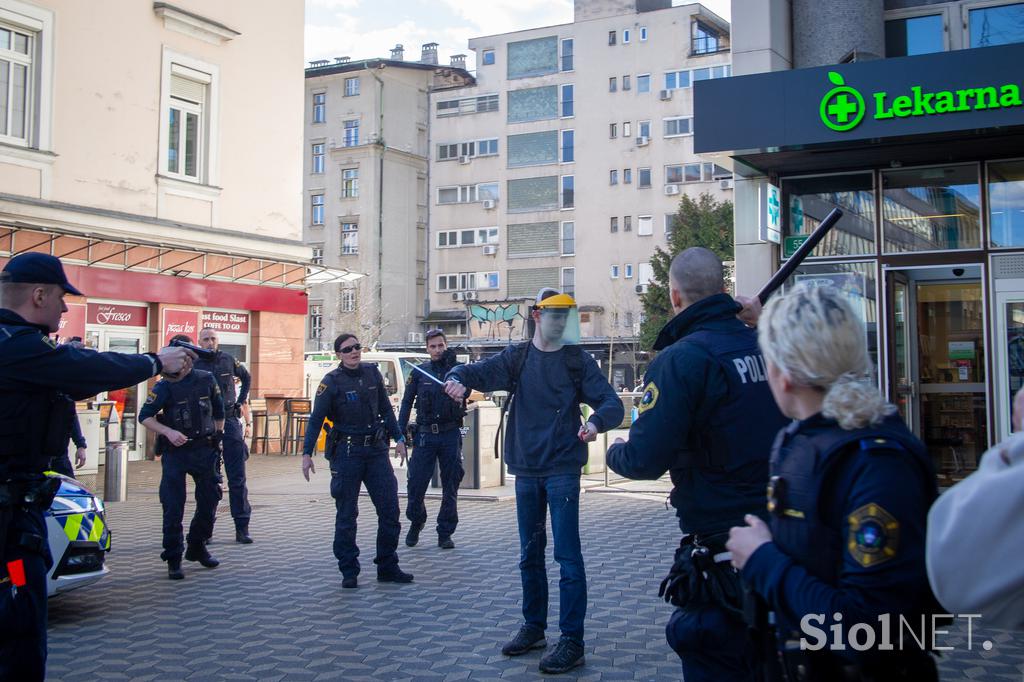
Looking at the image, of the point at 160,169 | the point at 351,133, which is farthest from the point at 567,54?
the point at 160,169

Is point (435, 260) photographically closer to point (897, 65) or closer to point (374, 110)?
point (374, 110)

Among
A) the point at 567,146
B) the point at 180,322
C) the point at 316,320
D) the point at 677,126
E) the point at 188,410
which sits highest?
the point at 677,126

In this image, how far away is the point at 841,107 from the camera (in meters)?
11.0

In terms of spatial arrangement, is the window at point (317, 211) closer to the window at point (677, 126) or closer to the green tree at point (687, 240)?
the window at point (677, 126)

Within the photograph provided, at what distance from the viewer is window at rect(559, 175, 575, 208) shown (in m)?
53.9

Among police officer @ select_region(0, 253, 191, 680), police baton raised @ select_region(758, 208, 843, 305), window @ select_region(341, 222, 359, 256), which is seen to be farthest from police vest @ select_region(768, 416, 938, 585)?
window @ select_region(341, 222, 359, 256)

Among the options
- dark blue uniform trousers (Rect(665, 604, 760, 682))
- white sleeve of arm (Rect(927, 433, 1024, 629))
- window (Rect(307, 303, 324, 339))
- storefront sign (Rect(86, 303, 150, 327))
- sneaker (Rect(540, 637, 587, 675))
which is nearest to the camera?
white sleeve of arm (Rect(927, 433, 1024, 629))

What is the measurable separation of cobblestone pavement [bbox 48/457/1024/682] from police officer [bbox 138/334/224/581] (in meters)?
0.45

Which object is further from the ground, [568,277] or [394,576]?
[568,277]

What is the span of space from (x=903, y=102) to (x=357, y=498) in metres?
7.32

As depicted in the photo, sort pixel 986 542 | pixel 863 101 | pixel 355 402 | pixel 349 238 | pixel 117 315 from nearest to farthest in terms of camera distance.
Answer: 1. pixel 986 542
2. pixel 355 402
3. pixel 863 101
4. pixel 117 315
5. pixel 349 238

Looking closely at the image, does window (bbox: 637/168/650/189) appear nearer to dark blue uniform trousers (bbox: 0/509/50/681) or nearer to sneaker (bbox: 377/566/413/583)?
sneaker (bbox: 377/566/413/583)

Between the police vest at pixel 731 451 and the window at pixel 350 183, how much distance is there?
178ft

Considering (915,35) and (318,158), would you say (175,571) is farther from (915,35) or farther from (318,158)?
(318,158)
